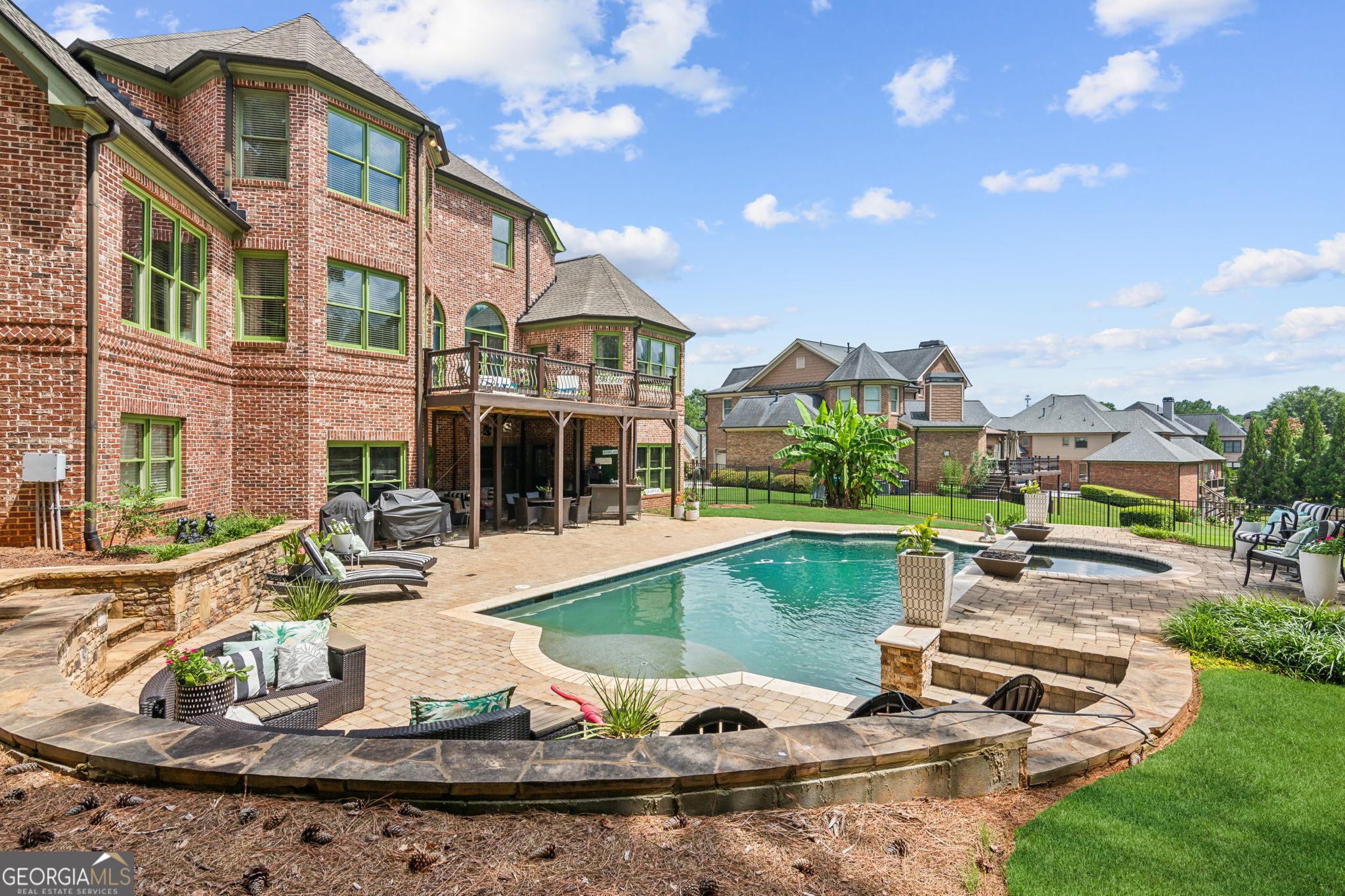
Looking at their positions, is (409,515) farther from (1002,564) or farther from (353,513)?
(1002,564)

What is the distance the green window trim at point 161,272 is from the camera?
9.65 meters

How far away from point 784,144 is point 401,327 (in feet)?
32.7

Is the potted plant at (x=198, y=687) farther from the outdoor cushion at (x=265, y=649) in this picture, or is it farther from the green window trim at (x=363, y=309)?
the green window trim at (x=363, y=309)

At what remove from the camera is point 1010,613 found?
28.5 ft

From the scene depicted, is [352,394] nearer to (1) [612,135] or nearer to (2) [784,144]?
(1) [612,135]

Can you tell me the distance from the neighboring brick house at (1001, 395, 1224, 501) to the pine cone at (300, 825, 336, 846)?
44946mm

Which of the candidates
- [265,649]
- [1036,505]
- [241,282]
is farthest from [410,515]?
[1036,505]

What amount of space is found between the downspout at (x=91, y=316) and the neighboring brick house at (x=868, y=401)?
3013 cm

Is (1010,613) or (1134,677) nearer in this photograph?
(1134,677)

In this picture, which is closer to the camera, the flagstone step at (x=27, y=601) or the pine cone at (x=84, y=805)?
the pine cone at (x=84, y=805)

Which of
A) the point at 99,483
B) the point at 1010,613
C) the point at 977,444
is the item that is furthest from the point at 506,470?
the point at 977,444

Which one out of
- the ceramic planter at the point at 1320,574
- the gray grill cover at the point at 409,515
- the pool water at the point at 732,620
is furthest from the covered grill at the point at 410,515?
the ceramic planter at the point at 1320,574

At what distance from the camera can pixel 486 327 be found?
808 inches

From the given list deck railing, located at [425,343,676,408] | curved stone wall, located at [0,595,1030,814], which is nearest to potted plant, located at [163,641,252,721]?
curved stone wall, located at [0,595,1030,814]
